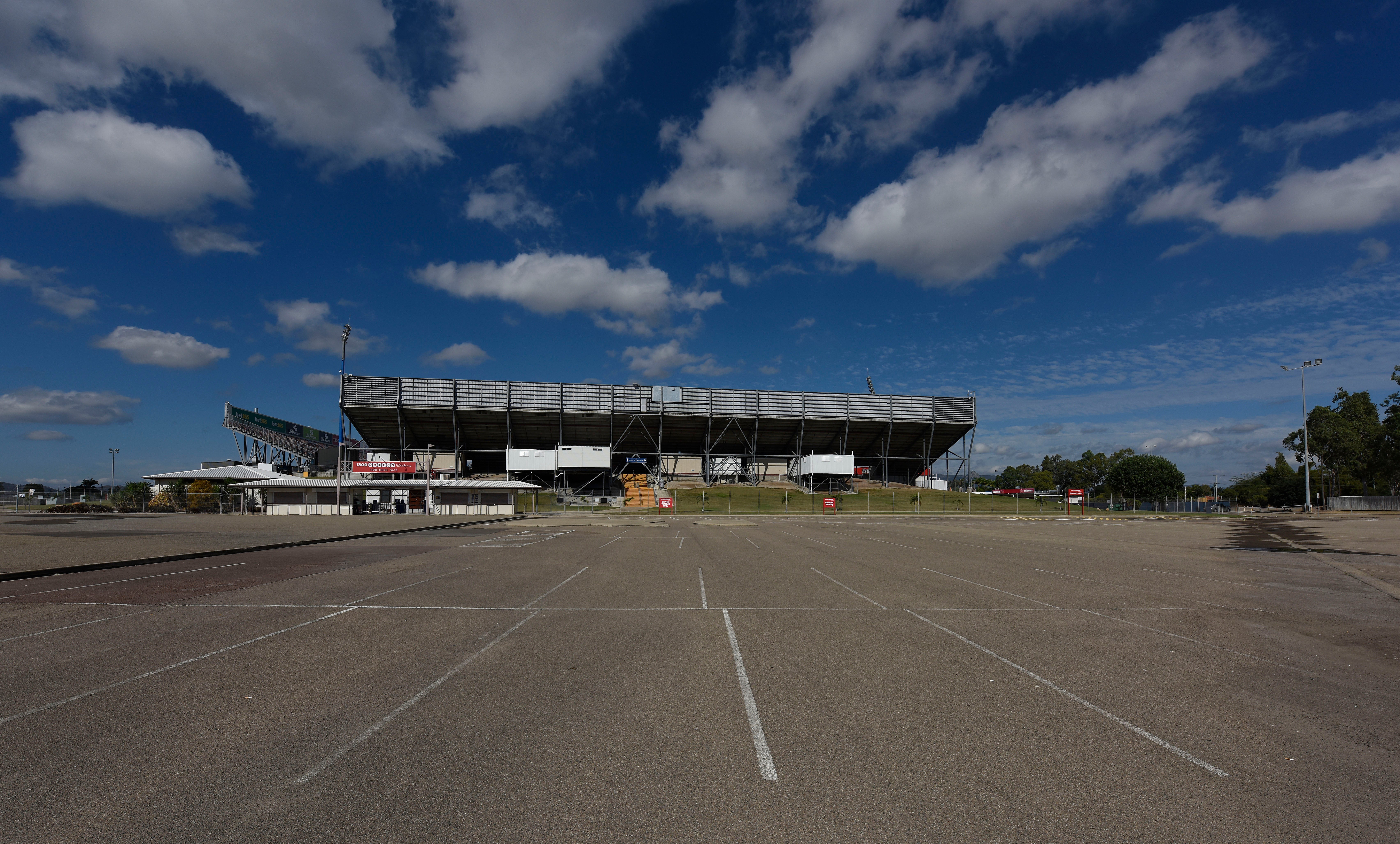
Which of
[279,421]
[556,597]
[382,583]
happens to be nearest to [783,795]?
[556,597]

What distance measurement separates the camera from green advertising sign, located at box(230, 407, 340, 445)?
8094 cm

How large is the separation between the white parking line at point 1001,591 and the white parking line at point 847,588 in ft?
9.22

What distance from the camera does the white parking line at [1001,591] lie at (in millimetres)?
11961

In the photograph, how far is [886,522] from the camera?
48.7 meters

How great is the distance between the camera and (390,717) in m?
5.82

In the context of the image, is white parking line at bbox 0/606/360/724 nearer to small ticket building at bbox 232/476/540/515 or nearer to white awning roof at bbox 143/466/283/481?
small ticket building at bbox 232/476/540/515

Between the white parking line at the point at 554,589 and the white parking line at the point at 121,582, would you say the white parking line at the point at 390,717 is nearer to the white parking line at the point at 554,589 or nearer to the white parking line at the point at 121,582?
the white parking line at the point at 554,589

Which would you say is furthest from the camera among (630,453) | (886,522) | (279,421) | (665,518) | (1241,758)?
(630,453)

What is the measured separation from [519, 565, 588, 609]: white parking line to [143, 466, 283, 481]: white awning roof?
53.6 m

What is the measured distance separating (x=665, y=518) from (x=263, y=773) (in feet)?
159

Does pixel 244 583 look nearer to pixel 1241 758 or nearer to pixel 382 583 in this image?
pixel 382 583

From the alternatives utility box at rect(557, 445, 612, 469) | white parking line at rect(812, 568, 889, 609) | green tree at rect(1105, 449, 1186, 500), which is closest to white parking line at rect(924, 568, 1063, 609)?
white parking line at rect(812, 568, 889, 609)

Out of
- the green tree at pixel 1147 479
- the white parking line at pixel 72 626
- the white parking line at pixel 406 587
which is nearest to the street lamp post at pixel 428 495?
the white parking line at pixel 406 587

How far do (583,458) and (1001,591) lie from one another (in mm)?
74138
